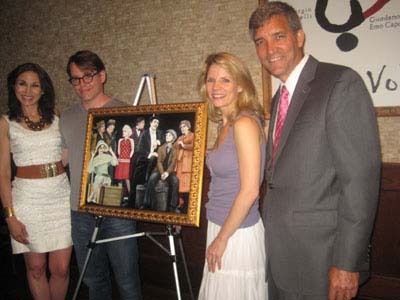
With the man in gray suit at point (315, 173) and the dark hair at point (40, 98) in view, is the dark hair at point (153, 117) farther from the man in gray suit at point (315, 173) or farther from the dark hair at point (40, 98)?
the dark hair at point (40, 98)

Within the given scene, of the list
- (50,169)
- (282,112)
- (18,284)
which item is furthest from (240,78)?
(18,284)

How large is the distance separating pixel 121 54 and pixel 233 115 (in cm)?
179

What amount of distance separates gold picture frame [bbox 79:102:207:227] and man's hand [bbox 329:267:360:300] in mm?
670

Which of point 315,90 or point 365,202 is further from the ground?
point 315,90

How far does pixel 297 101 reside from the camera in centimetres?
123

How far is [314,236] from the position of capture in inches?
47.1

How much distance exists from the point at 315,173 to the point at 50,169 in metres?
1.71

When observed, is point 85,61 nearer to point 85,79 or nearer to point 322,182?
point 85,79

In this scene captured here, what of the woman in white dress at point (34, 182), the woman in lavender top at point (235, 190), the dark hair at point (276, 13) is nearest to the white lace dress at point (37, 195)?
the woman in white dress at point (34, 182)

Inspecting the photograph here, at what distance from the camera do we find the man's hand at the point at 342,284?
1.10 meters

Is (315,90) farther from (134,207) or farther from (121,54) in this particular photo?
(121,54)

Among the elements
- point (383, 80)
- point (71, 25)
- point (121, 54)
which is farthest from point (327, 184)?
point (71, 25)

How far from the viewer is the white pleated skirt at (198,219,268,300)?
1.47 metres

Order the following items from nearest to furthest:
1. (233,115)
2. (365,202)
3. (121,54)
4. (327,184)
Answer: (365,202) → (327,184) → (233,115) → (121,54)
